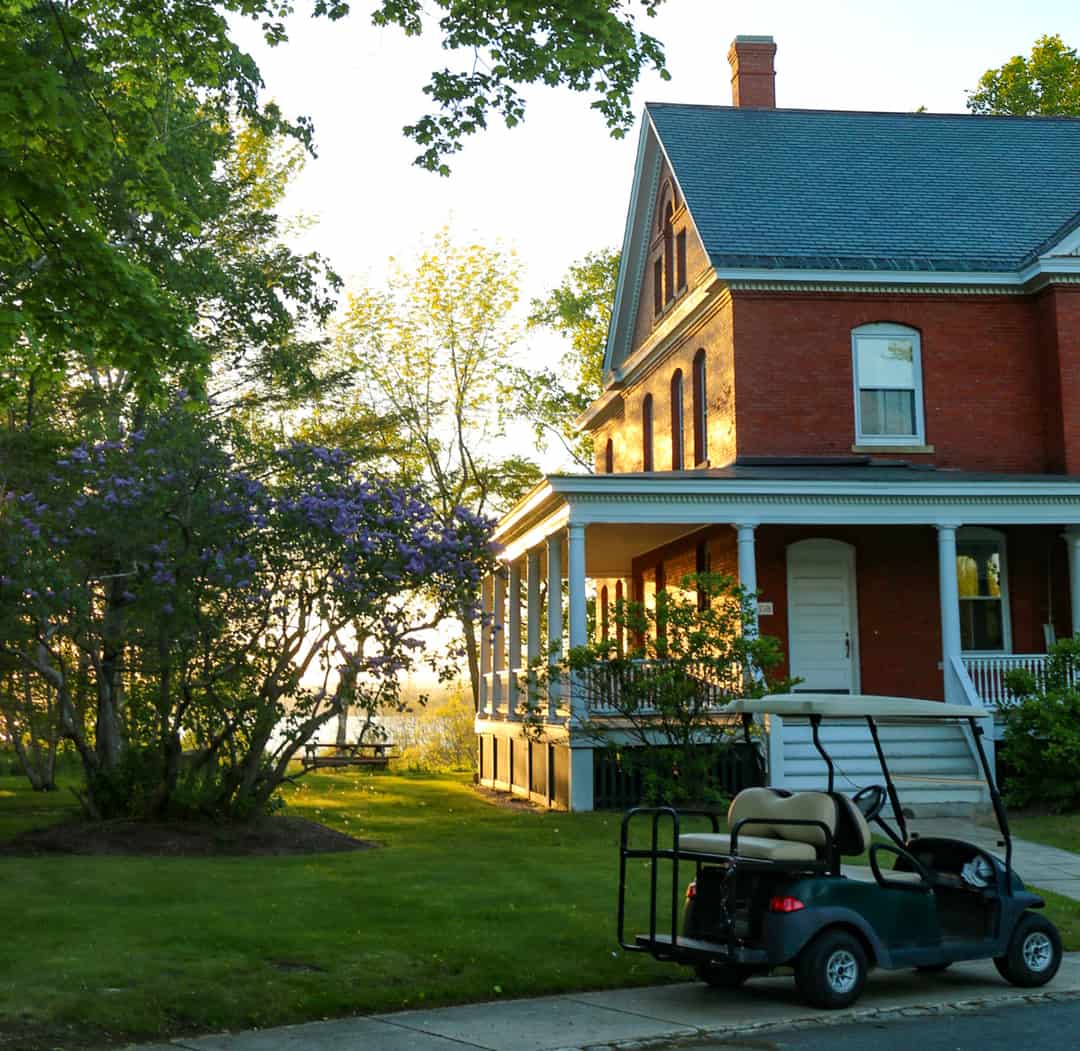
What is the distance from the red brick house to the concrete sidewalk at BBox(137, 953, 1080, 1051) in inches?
426

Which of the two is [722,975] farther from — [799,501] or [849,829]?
[799,501]

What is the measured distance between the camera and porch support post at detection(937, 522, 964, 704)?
2131cm

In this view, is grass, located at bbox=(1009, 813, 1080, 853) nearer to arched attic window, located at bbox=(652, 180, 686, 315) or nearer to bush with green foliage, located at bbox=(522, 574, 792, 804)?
bush with green foliage, located at bbox=(522, 574, 792, 804)

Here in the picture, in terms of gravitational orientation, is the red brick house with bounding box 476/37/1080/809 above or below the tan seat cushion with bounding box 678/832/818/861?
above

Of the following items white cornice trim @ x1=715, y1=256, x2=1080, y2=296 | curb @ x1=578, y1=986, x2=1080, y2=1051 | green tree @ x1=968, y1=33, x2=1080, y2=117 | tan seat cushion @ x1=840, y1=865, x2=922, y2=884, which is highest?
green tree @ x1=968, y1=33, x2=1080, y2=117

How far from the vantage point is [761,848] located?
883cm

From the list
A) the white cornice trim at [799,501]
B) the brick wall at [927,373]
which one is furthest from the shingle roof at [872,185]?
the white cornice trim at [799,501]

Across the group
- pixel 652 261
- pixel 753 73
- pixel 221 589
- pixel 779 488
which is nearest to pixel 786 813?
pixel 221 589

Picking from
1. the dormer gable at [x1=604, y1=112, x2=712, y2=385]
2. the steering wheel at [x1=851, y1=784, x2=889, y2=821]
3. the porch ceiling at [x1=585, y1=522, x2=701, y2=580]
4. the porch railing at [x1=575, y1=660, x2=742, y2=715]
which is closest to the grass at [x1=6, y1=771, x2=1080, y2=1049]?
the steering wheel at [x1=851, y1=784, x2=889, y2=821]

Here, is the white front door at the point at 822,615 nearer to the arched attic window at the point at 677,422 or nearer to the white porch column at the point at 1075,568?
the white porch column at the point at 1075,568

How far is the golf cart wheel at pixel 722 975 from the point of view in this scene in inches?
356

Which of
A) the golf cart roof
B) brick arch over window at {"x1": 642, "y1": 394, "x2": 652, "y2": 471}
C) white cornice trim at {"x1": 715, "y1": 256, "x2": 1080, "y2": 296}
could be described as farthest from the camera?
brick arch over window at {"x1": 642, "y1": 394, "x2": 652, "y2": 471}

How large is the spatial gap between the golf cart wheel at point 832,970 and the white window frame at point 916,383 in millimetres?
16390

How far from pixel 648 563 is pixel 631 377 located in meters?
4.62
